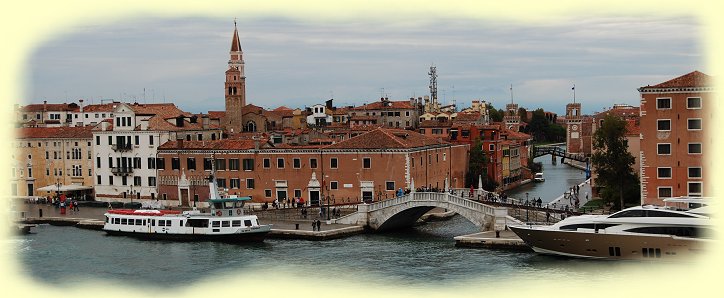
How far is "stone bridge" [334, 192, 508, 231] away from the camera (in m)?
38.0

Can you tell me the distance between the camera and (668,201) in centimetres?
3409

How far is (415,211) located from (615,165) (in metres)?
7.63

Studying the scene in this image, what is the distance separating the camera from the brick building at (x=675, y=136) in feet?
124

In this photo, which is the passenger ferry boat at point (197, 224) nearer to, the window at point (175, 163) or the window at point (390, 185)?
the window at point (390, 185)

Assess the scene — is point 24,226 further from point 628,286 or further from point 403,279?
point 628,286

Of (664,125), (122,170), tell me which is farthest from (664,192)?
(122,170)

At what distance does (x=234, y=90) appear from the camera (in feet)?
207

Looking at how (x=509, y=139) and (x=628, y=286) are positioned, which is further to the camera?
(x=509, y=139)

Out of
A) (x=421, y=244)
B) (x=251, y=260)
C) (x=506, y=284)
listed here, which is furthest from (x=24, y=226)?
(x=506, y=284)

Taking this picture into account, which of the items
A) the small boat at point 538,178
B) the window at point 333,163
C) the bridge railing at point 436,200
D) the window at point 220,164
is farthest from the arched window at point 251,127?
the bridge railing at point 436,200

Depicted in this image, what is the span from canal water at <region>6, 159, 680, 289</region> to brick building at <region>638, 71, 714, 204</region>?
259 inches

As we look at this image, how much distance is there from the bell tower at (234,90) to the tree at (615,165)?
81.4ft

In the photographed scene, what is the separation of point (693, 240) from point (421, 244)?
30.9 feet

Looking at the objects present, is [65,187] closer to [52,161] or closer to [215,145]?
[52,161]
